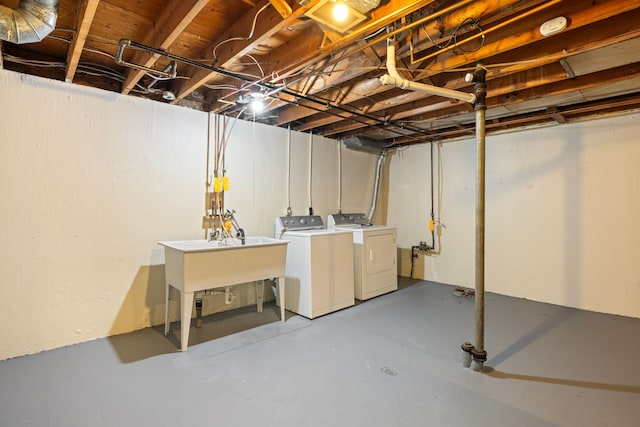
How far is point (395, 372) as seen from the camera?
7.16ft

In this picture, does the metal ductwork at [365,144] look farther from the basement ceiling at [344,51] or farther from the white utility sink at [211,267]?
the white utility sink at [211,267]

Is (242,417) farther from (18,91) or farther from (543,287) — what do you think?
Answer: (543,287)

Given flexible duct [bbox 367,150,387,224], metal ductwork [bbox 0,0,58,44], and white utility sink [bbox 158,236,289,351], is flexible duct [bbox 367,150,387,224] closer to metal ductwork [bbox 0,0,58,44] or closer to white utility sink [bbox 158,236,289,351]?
white utility sink [bbox 158,236,289,351]

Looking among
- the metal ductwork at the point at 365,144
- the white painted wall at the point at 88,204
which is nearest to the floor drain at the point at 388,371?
the white painted wall at the point at 88,204

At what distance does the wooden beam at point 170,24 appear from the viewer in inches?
66.4

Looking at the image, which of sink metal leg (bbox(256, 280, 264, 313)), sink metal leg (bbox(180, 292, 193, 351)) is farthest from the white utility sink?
sink metal leg (bbox(256, 280, 264, 313))

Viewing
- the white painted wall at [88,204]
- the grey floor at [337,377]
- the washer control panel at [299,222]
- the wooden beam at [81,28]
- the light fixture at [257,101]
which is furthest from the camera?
the washer control panel at [299,222]

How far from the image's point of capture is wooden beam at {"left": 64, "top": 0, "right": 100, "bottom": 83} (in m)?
1.60

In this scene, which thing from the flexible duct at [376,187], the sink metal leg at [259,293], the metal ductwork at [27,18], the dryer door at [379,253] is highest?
the metal ductwork at [27,18]

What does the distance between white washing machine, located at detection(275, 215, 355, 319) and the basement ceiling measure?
4.52 feet

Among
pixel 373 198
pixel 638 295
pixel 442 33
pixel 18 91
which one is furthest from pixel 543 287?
pixel 18 91

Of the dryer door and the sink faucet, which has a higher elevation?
the sink faucet

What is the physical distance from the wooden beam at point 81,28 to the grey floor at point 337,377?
2160 mm

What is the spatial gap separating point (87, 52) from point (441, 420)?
11.9ft
